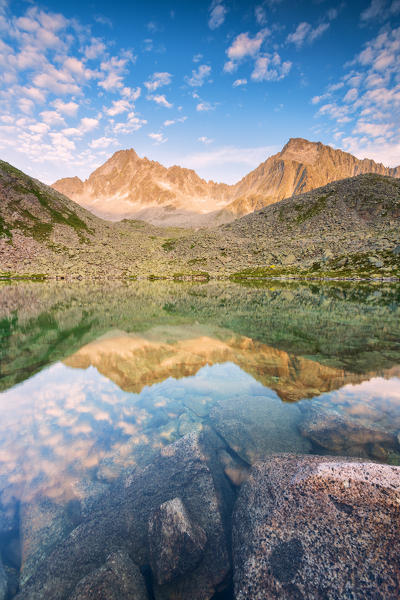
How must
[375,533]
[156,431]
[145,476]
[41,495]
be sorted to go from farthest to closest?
1. [156,431]
2. [145,476]
3. [41,495]
4. [375,533]

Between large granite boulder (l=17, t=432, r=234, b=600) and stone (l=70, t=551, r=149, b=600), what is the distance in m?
0.38

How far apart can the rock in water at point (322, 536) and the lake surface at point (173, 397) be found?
7.19 ft

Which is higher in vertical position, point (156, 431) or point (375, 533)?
point (375, 533)

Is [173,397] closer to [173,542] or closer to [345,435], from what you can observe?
[345,435]

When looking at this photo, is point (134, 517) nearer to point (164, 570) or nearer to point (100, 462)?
point (164, 570)

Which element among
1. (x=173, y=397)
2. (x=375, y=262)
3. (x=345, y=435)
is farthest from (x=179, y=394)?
(x=375, y=262)

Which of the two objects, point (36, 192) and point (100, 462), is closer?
point (100, 462)

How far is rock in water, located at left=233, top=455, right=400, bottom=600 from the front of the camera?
13.8ft

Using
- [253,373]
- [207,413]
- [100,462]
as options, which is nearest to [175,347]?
[253,373]

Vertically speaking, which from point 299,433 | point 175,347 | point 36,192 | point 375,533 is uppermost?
point 36,192

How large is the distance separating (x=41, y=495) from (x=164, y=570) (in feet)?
13.5

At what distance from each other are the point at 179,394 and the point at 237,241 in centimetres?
12445

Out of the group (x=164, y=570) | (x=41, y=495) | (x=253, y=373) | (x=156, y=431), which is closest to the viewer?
(x=164, y=570)

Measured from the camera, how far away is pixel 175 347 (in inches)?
798
